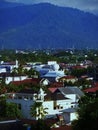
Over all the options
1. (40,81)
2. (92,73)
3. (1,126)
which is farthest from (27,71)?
(1,126)

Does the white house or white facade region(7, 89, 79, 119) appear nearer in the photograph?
white facade region(7, 89, 79, 119)

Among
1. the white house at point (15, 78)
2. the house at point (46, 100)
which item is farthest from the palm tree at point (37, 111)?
the white house at point (15, 78)

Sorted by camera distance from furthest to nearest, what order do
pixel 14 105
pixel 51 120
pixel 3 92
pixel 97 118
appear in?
1. pixel 3 92
2. pixel 14 105
3. pixel 51 120
4. pixel 97 118

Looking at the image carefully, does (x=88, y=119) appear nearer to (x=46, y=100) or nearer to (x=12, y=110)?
(x=12, y=110)

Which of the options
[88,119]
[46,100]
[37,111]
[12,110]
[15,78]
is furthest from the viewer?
[15,78]

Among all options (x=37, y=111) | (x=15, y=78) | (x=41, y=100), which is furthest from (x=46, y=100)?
(x=15, y=78)

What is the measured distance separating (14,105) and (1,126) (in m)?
8.08

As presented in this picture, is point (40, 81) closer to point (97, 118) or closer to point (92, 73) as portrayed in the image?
point (92, 73)

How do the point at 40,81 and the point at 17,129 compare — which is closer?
the point at 17,129

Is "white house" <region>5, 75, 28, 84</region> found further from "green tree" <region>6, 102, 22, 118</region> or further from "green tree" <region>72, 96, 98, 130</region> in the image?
"green tree" <region>72, 96, 98, 130</region>

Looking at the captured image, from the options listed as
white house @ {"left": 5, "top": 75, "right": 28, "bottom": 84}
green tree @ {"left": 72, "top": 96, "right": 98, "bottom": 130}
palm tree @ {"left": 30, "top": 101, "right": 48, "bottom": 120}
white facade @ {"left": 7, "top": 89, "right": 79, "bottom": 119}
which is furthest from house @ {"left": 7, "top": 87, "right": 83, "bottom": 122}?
white house @ {"left": 5, "top": 75, "right": 28, "bottom": 84}

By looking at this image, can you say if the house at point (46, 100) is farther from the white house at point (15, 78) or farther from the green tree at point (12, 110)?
the white house at point (15, 78)

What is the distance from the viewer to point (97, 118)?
18375 mm

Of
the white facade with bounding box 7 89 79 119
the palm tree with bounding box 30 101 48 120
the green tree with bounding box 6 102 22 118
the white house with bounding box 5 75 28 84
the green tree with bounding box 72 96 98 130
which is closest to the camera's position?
the green tree with bounding box 72 96 98 130
